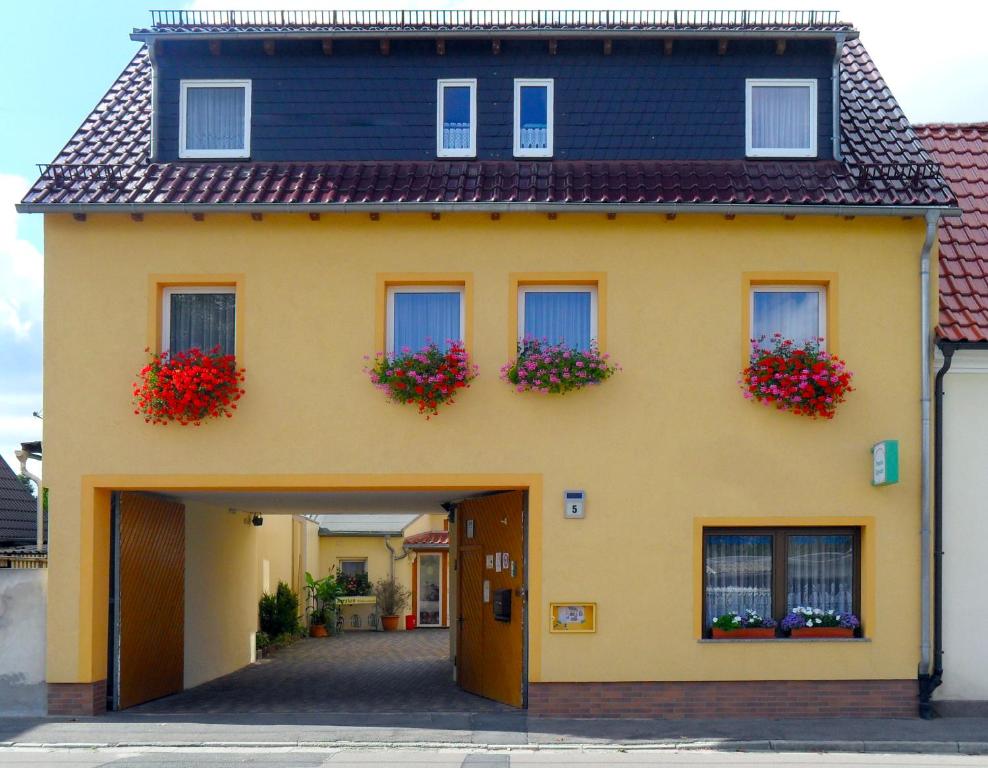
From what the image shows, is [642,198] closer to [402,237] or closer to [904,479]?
[402,237]

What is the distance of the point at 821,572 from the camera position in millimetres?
15172

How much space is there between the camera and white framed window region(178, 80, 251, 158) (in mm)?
16016

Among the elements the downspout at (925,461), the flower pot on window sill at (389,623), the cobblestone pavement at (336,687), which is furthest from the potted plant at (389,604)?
the downspout at (925,461)

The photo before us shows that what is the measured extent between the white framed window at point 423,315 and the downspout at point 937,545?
18.3ft

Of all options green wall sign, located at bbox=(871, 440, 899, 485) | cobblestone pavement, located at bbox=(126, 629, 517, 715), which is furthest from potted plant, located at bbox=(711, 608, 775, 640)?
cobblestone pavement, located at bbox=(126, 629, 517, 715)

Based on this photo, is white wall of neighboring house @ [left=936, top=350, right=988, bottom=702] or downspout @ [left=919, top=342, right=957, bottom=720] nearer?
downspout @ [left=919, top=342, right=957, bottom=720]

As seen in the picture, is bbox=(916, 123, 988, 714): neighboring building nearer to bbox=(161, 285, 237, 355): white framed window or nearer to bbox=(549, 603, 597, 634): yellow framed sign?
bbox=(549, 603, 597, 634): yellow framed sign

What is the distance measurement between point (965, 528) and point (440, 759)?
6714 millimetres

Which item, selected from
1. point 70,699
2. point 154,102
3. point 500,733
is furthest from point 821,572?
point 154,102

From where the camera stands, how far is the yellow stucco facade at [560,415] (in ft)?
48.6

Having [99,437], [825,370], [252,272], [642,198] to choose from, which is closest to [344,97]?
[252,272]

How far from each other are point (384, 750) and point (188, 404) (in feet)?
14.5

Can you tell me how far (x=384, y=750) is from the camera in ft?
43.4

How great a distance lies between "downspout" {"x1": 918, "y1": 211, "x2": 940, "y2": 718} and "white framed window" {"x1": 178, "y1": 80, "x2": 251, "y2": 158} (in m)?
8.23
